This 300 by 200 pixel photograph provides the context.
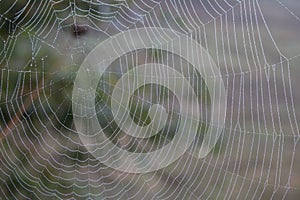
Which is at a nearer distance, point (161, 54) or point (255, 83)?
point (161, 54)

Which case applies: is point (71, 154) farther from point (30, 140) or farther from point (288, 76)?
point (288, 76)

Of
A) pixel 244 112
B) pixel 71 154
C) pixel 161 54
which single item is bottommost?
pixel 71 154

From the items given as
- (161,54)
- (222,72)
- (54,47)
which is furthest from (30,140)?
(222,72)

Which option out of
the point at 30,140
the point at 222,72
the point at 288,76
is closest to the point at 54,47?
the point at 30,140

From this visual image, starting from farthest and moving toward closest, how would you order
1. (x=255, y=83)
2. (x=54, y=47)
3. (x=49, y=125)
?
1. (x=255, y=83)
2. (x=49, y=125)
3. (x=54, y=47)

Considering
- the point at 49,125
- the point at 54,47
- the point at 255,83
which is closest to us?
the point at 54,47

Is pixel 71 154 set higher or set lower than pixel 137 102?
lower

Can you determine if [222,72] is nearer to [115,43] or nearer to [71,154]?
[115,43]
